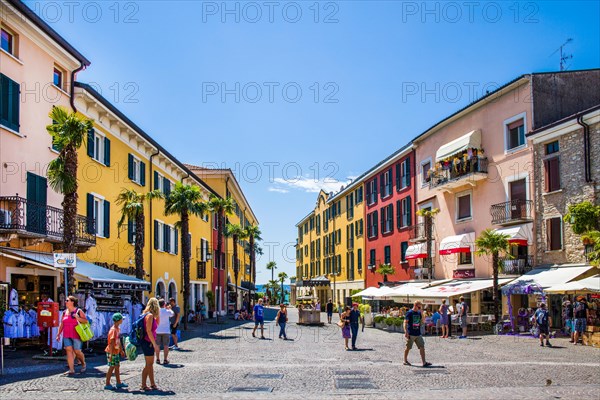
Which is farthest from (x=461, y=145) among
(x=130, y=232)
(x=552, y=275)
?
(x=130, y=232)

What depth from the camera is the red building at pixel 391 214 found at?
45312mm

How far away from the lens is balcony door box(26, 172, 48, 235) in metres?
20.4

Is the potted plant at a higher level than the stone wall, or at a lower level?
lower

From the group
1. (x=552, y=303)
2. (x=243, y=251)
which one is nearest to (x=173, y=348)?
(x=552, y=303)

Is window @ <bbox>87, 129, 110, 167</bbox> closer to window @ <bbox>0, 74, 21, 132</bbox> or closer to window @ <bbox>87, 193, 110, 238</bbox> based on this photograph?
window @ <bbox>87, 193, 110, 238</bbox>

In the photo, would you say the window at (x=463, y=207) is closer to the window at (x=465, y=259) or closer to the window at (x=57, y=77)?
the window at (x=465, y=259)

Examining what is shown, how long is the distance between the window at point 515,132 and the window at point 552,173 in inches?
84.4

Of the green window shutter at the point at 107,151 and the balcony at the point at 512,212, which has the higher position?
the green window shutter at the point at 107,151

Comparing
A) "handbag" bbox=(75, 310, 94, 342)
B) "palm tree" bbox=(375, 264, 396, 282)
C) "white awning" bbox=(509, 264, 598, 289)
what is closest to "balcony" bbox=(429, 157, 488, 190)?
"white awning" bbox=(509, 264, 598, 289)

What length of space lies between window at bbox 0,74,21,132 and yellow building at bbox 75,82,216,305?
4338 mm

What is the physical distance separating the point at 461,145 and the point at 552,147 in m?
6.91

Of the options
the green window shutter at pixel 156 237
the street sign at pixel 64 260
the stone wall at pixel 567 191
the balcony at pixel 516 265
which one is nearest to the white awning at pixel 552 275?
the stone wall at pixel 567 191

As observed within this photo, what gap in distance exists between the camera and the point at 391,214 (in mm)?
49062

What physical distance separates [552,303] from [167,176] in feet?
75.5
